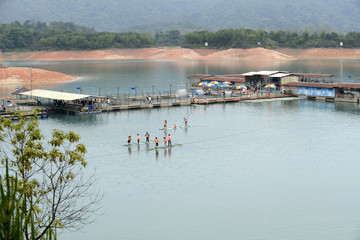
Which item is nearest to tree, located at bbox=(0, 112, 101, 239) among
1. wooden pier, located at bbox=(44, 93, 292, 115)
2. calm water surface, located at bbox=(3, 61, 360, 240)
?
calm water surface, located at bbox=(3, 61, 360, 240)

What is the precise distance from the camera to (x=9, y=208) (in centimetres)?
1711

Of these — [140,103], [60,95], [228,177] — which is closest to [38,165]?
[228,177]

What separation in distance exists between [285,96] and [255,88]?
9.92 meters

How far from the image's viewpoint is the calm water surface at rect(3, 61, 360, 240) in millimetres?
35844

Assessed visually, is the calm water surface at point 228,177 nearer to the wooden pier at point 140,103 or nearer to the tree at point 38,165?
the wooden pier at point 140,103

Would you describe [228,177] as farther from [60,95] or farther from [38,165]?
[60,95]

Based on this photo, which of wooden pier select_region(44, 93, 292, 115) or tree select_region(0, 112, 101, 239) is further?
wooden pier select_region(44, 93, 292, 115)

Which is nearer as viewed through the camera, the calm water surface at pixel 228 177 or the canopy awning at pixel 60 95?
the calm water surface at pixel 228 177

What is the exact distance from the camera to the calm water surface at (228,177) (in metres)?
35.8

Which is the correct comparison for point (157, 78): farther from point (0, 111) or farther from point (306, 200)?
point (306, 200)

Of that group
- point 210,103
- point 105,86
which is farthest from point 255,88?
point 105,86

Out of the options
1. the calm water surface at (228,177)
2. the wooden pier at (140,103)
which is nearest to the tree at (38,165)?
the calm water surface at (228,177)

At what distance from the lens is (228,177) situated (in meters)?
46.6

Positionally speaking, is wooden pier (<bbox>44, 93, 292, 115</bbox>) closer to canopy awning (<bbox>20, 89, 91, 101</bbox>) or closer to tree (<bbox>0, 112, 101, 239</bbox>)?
canopy awning (<bbox>20, 89, 91, 101</bbox>)
